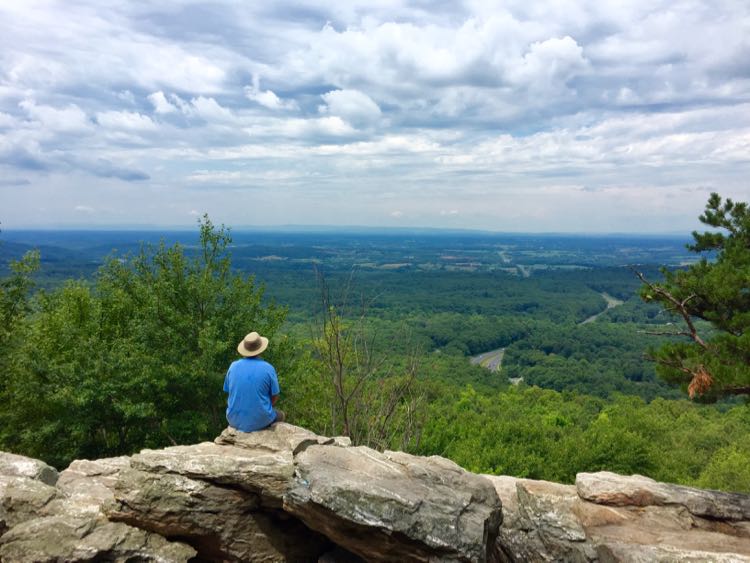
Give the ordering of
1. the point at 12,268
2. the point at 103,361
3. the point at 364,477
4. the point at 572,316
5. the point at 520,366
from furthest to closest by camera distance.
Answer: the point at 572,316 < the point at 520,366 < the point at 12,268 < the point at 103,361 < the point at 364,477

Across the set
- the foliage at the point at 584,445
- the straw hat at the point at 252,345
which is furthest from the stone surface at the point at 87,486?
the foliage at the point at 584,445

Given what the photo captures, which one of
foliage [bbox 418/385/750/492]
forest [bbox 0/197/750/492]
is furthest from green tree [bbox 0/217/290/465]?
foliage [bbox 418/385/750/492]

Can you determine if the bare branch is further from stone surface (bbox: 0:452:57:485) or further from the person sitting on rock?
stone surface (bbox: 0:452:57:485)

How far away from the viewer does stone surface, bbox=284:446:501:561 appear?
718 cm

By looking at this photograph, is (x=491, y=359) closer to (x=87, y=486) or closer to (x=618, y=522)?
(x=618, y=522)

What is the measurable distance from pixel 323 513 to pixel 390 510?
1.00 m

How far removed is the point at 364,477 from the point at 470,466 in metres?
19.8

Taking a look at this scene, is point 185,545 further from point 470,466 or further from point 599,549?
point 470,466

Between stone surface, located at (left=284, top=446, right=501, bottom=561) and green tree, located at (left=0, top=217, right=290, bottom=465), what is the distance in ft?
26.0

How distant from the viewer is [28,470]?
8797 millimetres

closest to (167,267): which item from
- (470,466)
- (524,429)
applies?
(470,466)

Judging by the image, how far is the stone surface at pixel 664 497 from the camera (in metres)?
9.21

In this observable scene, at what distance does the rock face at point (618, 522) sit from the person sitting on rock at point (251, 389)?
15.8 ft

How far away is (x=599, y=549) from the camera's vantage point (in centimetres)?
806
